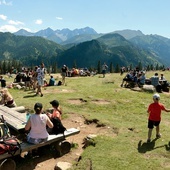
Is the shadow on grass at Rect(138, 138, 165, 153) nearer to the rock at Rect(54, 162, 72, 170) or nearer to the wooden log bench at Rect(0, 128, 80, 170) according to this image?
the wooden log bench at Rect(0, 128, 80, 170)

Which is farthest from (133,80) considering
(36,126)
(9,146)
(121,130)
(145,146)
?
(9,146)

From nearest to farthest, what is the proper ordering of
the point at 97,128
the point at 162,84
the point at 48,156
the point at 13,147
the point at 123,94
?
1. the point at 13,147
2. the point at 48,156
3. the point at 97,128
4. the point at 123,94
5. the point at 162,84

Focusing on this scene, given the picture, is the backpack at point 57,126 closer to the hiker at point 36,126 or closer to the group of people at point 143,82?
the hiker at point 36,126

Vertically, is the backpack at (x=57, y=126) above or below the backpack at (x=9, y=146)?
above

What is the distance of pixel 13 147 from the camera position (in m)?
8.55

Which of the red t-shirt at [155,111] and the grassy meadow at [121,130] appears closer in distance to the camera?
the grassy meadow at [121,130]

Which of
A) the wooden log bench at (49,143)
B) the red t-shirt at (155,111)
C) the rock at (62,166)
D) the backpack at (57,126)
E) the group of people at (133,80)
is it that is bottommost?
the rock at (62,166)

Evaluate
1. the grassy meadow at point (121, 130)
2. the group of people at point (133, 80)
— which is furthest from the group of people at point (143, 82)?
the grassy meadow at point (121, 130)

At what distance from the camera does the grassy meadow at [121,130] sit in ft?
29.2

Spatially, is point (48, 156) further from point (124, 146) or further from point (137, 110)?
point (137, 110)

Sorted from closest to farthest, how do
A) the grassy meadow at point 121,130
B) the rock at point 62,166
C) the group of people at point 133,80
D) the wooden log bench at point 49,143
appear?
the wooden log bench at point 49,143
the rock at point 62,166
the grassy meadow at point 121,130
the group of people at point 133,80

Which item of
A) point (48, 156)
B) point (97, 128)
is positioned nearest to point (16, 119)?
point (48, 156)

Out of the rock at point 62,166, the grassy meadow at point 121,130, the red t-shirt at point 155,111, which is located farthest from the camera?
the red t-shirt at point 155,111

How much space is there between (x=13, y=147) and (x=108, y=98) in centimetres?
1291
